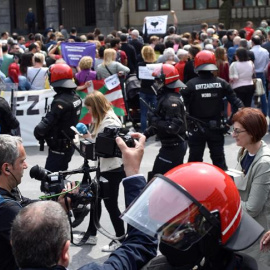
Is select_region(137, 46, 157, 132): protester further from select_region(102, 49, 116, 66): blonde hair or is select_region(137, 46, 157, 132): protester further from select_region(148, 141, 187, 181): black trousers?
select_region(148, 141, 187, 181): black trousers

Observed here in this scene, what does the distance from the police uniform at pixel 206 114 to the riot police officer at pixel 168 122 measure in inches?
24.1

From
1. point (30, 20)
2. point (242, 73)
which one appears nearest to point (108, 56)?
point (242, 73)

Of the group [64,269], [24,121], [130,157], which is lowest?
[24,121]

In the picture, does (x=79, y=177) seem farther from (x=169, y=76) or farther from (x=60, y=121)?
(x=169, y=76)

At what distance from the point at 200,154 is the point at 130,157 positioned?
18.5ft

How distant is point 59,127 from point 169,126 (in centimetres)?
118

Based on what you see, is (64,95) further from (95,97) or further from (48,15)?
(48,15)

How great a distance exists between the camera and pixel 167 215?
295 centimetres

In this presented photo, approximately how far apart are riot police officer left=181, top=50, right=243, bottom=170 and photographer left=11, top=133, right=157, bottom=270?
5.74 meters

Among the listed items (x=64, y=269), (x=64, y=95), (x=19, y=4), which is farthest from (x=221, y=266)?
(x=19, y=4)

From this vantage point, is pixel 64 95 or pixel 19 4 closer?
pixel 64 95

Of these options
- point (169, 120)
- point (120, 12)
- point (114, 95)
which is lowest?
point (114, 95)

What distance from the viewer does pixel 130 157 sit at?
132 inches

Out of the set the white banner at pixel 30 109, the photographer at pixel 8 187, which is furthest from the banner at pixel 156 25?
the photographer at pixel 8 187
